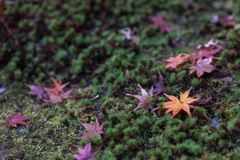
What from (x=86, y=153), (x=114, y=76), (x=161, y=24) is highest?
(x=161, y=24)

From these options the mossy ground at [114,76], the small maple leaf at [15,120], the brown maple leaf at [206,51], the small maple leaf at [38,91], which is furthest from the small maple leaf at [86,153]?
the brown maple leaf at [206,51]

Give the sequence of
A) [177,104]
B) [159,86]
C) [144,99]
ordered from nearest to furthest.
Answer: [177,104] → [144,99] → [159,86]

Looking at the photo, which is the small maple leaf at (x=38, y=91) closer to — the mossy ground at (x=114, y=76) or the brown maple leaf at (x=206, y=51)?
the mossy ground at (x=114, y=76)

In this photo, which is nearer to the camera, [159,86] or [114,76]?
[159,86]

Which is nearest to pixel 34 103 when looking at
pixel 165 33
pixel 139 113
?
pixel 139 113

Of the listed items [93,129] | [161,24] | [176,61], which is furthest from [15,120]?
[161,24]

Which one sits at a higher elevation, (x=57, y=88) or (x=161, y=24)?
(x=161, y=24)

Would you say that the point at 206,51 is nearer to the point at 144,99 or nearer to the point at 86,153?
the point at 144,99
